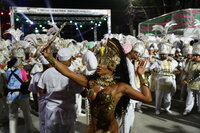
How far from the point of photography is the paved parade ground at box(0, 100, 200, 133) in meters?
4.97

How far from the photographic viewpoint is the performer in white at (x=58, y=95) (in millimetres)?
2818

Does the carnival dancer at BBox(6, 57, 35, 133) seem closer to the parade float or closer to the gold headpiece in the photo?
the gold headpiece

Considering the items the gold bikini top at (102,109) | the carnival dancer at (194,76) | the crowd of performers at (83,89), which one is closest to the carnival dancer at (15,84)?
the crowd of performers at (83,89)

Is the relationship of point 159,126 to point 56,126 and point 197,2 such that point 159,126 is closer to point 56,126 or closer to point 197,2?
point 56,126

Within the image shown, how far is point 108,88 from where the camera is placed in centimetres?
212

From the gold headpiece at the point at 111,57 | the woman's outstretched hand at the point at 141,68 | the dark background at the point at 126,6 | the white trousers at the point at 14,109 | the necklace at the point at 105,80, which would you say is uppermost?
the dark background at the point at 126,6

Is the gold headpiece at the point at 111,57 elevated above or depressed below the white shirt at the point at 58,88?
above

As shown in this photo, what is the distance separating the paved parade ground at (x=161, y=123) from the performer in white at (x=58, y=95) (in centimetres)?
209

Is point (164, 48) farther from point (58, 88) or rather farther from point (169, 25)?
point (169, 25)

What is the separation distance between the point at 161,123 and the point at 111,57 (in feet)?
12.8

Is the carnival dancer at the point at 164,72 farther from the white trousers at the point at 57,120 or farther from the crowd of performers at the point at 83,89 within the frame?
the white trousers at the point at 57,120

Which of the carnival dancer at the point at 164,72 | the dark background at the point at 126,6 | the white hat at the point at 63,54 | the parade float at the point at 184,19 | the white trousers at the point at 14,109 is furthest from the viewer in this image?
the dark background at the point at 126,6

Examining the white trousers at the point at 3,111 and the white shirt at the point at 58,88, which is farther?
the white trousers at the point at 3,111

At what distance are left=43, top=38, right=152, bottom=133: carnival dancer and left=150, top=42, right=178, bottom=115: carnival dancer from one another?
3825 mm
